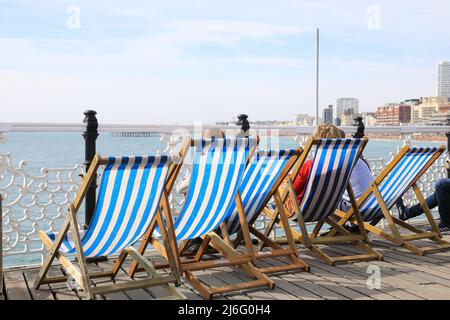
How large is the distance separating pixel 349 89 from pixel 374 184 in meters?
43.9

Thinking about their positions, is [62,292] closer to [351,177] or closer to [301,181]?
[301,181]

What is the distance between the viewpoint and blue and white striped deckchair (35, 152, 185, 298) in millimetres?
2996

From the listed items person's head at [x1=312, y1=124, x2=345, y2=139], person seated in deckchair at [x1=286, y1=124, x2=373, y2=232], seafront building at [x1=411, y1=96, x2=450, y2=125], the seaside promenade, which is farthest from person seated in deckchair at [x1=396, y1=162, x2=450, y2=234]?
seafront building at [x1=411, y1=96, x2=450, y2=125]

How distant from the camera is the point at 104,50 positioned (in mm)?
51688

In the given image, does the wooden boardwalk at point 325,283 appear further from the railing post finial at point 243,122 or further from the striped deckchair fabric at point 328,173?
the railing post finial at point 243,122

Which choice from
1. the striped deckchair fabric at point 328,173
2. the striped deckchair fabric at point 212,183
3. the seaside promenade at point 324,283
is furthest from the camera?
the striped deckchair fabric at point 328,173

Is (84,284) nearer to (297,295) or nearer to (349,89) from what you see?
(297,295)

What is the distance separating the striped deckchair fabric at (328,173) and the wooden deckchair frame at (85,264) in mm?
1115

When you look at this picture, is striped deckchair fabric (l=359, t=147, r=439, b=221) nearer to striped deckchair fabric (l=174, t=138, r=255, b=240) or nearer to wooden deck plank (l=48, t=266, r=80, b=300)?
striped deckchair fabric (l=174, t=138, r=255, b=240)

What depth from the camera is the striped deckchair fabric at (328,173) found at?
3.92m

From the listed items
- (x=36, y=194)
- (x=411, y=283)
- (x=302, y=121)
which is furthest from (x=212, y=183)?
(x=302, y=121)

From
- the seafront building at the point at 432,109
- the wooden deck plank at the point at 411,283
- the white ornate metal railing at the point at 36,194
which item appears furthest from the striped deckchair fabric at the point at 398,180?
the seafront building at the point at 432,109

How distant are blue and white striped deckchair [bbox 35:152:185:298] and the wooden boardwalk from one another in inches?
6.5

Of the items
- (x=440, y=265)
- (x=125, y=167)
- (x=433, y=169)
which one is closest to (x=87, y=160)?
(x=125, y=167)
